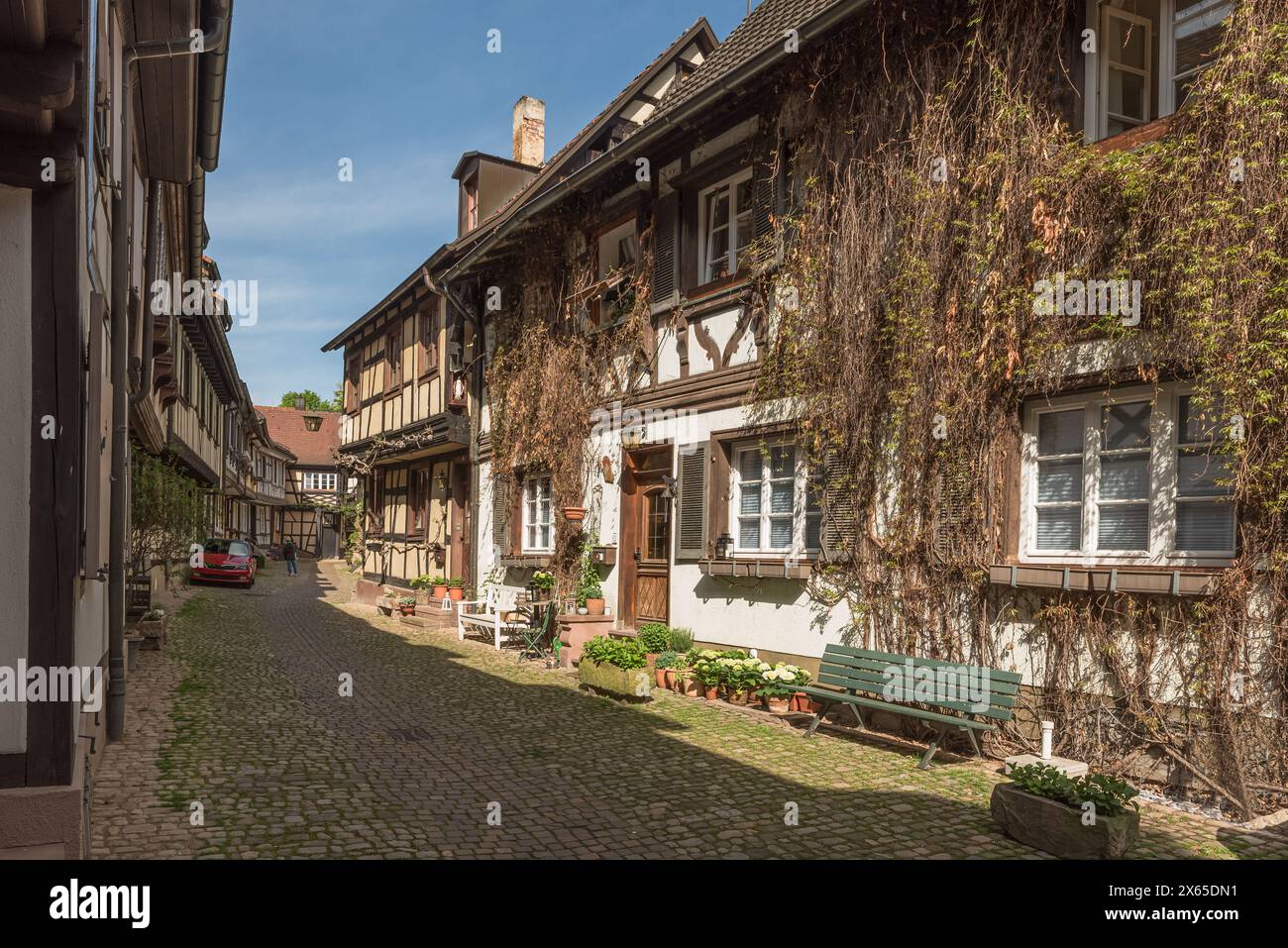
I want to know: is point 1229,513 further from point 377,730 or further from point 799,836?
point 377,730

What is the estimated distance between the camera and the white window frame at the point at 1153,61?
252 inches

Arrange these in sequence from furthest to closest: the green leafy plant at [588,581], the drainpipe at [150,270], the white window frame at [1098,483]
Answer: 1. the green leafy plant at [588,581]
2. the drainpipe at [150,270]
3. the white window frame at [1098,483]

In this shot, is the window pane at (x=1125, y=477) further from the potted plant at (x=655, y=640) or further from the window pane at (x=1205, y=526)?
the potted plant at (x=655, y=640)

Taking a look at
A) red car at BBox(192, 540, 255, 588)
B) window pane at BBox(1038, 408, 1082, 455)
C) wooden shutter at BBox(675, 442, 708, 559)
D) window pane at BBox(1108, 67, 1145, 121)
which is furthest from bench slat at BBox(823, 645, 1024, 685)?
red car at BBox(192, 540, 255, 588)

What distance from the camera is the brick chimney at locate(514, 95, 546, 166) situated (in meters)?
20.8

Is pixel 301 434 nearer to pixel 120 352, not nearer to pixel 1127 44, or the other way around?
pixel 120 352

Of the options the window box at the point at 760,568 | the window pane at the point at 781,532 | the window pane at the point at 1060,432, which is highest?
the window pane at the point at 1060,432

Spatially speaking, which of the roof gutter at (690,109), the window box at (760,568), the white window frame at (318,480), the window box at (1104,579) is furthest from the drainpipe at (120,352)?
the white window frame at (318,480)

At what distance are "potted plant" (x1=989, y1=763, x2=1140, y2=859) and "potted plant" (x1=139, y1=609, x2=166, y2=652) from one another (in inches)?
419

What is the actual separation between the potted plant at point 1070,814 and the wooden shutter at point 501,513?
420 inches

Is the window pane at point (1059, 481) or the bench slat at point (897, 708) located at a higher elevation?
the window pane at point (1059, 481)

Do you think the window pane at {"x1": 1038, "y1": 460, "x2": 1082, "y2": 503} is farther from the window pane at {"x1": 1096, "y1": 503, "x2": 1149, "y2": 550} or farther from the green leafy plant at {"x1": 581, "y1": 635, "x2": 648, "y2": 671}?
the green leafy plant at {"x1": 581, "y1": 635, "x2": 648, "y2": 671}

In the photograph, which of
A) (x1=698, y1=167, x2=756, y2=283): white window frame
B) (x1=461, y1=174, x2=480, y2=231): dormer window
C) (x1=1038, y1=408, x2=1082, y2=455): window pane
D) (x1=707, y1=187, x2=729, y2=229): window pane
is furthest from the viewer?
(x1=461, y1=174, x2=480, y2=231): dormer window
